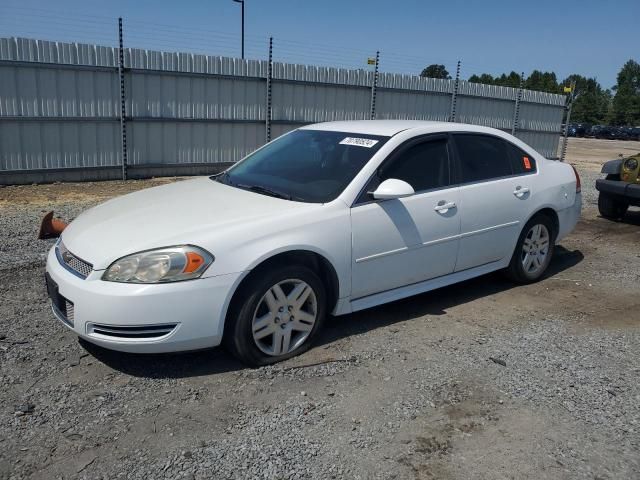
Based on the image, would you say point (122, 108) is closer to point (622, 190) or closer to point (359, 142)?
point (359, 142)

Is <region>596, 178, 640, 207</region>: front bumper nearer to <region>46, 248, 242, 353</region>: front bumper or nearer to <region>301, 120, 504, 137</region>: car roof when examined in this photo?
<region>301, 120, 504, 137</region>: car roof

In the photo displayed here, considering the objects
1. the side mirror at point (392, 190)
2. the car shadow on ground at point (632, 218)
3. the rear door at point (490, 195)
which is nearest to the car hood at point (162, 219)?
the side mirror at point (392, 190)

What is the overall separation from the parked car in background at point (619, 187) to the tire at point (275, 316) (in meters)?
6.62

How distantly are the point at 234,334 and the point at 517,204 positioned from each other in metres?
3.02

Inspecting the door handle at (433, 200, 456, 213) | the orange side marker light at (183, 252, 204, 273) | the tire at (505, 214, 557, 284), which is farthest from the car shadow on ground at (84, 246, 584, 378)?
the door handle at (433, 200, 456, 213)

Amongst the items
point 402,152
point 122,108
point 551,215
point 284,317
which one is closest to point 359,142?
point 402,152

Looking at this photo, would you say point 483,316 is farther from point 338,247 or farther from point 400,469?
point 400,469

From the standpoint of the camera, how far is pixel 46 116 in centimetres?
1027

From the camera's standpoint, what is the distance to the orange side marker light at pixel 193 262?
3391mm

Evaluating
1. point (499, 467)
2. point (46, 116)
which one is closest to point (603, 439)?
point (499, 467)

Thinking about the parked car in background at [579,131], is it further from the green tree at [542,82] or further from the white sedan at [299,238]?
the white sedan at [299,238]

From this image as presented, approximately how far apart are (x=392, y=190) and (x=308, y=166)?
2.62 ft

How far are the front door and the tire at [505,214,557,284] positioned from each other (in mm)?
1053

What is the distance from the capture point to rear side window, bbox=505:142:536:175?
5.43 metres
